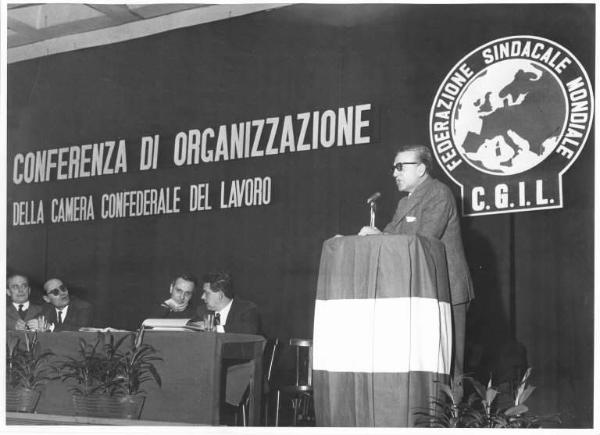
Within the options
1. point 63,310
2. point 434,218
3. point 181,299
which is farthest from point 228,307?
point 434,218

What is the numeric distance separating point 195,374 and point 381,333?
1124mm

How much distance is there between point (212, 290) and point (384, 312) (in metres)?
2.12

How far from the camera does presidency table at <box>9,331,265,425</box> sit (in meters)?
4.66

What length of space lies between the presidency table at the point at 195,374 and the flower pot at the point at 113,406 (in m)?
A: 0.05

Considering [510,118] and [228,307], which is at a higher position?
[510,118]

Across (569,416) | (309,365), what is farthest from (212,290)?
(569,416)

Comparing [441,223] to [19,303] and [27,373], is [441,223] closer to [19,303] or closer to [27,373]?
[27,373]

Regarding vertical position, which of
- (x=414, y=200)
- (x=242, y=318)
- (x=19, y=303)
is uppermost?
(x=414, y=200)

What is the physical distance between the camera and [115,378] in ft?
16.0

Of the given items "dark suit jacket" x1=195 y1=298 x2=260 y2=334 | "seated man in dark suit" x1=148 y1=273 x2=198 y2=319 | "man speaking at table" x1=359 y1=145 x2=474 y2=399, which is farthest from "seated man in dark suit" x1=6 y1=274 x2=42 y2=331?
"man speaking at table" x1=359 y1=145 x2=474 y2=399

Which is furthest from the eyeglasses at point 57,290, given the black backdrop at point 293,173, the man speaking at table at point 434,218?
the man speaking at table at point 434,218

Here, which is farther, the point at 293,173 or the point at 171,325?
the point at 293,173

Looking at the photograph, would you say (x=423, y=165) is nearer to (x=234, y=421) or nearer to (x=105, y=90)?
(x=234, y=421)

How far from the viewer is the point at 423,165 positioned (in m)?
4.77
